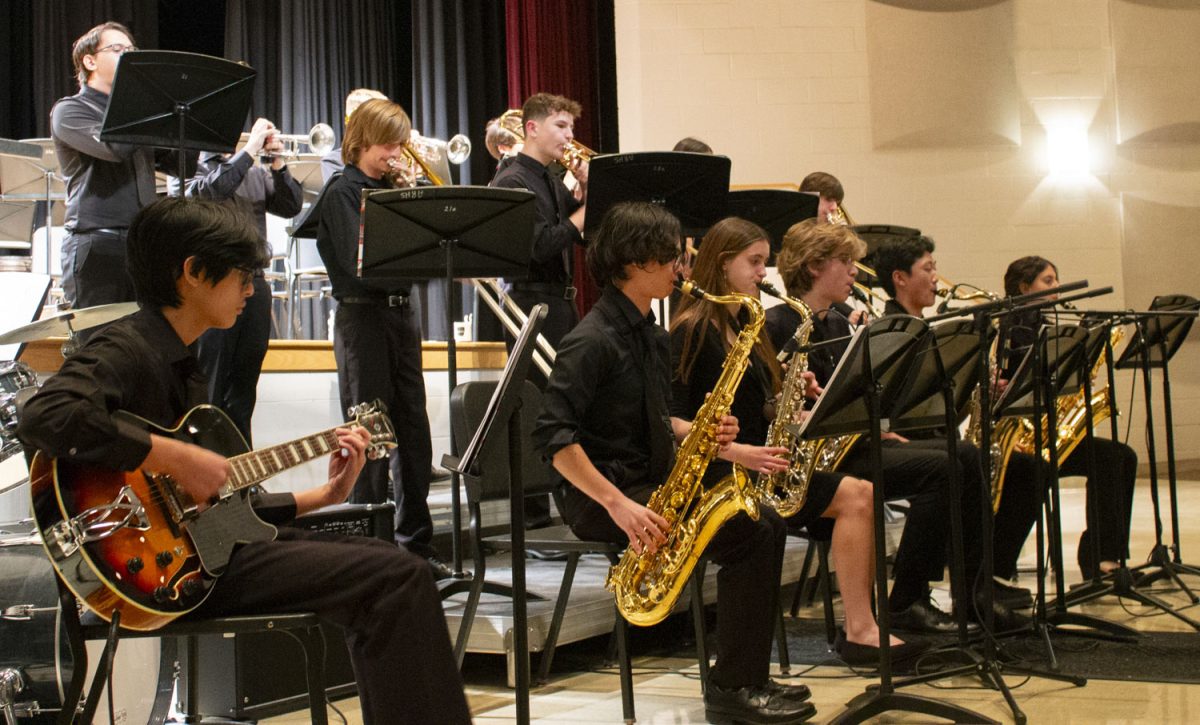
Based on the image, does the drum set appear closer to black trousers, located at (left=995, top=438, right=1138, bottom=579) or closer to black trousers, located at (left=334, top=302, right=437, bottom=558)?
black trousers, located at (left=334, top=302, right=437, bottom=558)

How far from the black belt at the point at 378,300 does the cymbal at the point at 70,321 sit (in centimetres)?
143

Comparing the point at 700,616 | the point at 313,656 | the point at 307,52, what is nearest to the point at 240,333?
the point at 700,616

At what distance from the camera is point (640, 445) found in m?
3.41

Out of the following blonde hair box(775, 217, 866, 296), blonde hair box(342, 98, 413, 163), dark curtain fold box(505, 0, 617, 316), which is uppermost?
dark curtain fold box(505, 0, 617, 316)

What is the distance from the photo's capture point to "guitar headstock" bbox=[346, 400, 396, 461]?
2.49 m

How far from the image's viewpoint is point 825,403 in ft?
9.97

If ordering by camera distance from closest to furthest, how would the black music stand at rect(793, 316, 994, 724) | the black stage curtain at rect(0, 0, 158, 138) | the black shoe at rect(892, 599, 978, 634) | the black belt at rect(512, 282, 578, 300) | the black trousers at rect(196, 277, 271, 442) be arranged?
the black music stand at rect(793, 316, 994, 724) < the black shoe at rect(892, 599, 978, 634) < the black trousers at rect(196, 277, 271, 442) < the black belt at rect(512, 282, 578, 300) < the black stage curtain at rect(0, 0, 158, 138)

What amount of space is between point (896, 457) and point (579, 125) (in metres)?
4.85

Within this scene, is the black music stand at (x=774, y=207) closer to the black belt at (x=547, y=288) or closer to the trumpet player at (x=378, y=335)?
the black belt at (x=547, y=288)

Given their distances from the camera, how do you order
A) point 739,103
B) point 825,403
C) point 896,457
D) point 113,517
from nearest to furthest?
point 113,517 → point 825,403 → point 896,457 → point 739,103

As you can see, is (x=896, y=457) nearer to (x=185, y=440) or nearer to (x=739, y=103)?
(x=185, y=440)

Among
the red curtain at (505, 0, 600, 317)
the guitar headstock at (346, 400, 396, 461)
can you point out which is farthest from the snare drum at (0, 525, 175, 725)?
the red curtain at (505, 0, 600, 317)

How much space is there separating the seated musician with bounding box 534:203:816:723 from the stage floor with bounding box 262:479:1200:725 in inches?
9.1

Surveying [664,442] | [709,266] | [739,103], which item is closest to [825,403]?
[664,442]
